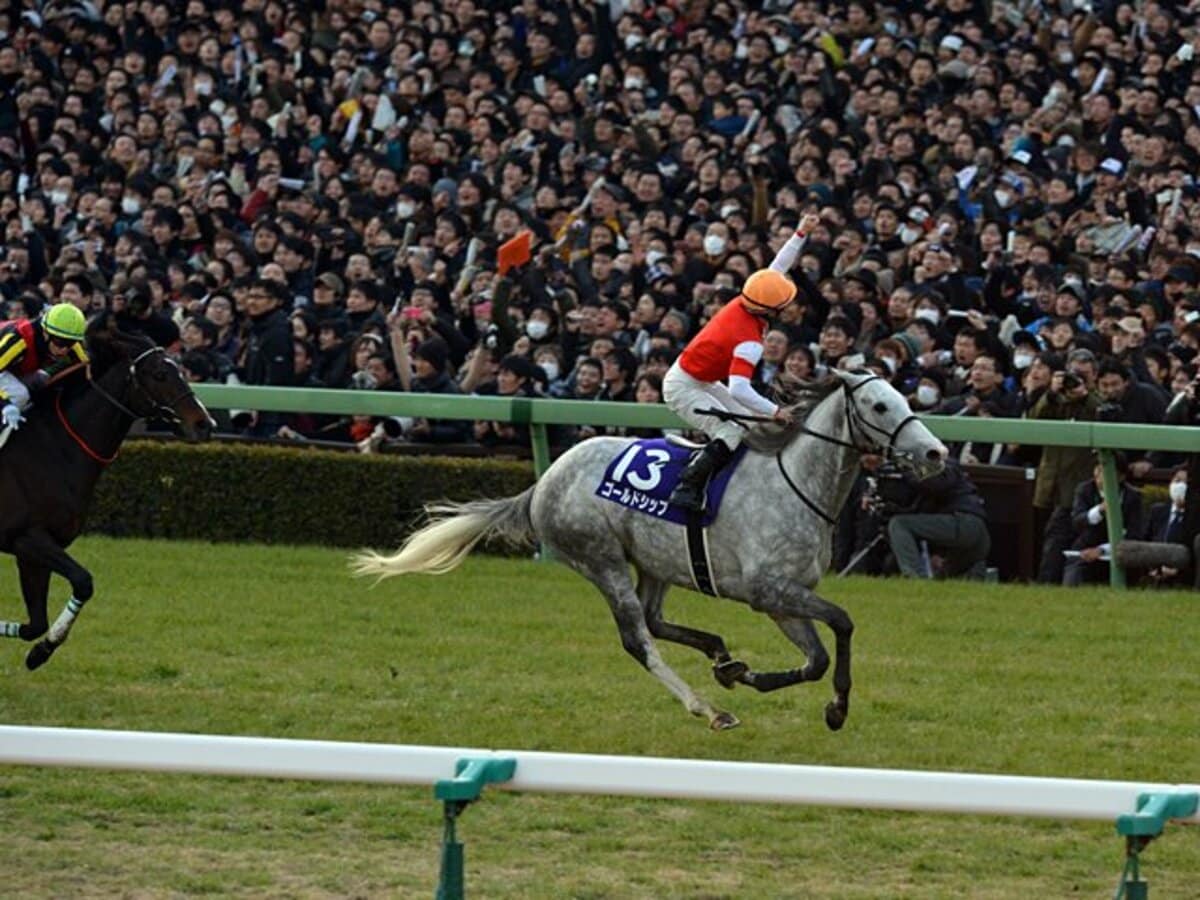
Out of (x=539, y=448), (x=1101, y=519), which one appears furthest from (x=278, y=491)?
(x=1101, y=519)

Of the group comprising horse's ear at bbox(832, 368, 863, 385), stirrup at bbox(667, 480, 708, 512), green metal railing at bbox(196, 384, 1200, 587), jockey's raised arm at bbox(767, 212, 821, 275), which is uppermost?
jockey's raised arm at bbox(767, 212, 821, 275)

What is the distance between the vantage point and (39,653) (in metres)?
9.48

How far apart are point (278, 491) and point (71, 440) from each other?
4.37 metres

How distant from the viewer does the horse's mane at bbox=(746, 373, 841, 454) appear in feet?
29.5

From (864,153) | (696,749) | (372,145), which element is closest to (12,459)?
(696,749)

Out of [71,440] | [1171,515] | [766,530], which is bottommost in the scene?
[1171,515]

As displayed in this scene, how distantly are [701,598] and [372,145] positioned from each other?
7311 millimetres

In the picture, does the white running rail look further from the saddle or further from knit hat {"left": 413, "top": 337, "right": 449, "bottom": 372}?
knit hat {"left": 413, "top": 337, "right": 449, "bottom": 372}

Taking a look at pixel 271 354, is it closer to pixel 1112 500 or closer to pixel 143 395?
pixel 143 395

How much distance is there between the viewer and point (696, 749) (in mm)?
8539

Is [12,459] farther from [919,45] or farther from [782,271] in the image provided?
[919,45]

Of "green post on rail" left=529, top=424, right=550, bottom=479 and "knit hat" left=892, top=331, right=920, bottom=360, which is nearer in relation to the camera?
"knit hat" left=892, top=331, right=920, bottom=360

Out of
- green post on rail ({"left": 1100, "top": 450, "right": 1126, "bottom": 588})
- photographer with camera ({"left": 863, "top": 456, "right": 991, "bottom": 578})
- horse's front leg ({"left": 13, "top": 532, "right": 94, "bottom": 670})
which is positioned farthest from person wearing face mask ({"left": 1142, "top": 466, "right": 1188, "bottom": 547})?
horse's front leg ({"left": 13, "top": 532, "right": 94, "bottom": 670})

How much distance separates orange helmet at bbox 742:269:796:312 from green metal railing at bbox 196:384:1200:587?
3.51m
